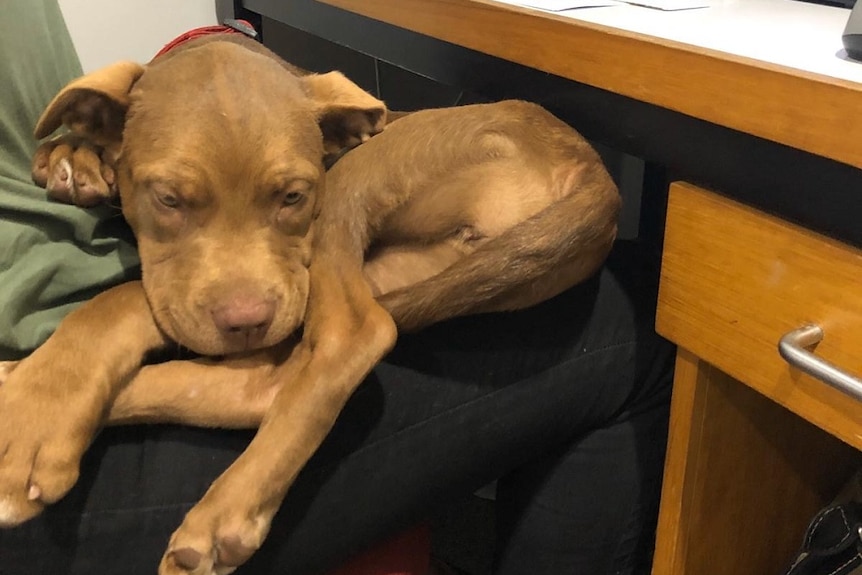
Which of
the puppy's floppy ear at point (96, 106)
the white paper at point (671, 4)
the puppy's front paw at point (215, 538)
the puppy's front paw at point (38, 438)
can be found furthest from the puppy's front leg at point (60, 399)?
the white paper at point (671, 4)

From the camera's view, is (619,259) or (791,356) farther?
(619,259)

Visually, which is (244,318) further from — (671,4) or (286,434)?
(671,4)

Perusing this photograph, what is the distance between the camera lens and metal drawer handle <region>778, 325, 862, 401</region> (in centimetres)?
71

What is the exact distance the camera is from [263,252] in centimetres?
99

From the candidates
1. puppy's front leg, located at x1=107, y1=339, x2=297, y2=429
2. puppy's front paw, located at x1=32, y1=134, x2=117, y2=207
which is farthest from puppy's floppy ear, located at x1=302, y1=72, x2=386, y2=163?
puppy's front leg, located at x1=107, y1=339, x2=297, y2=429

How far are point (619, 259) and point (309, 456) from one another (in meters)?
0.54

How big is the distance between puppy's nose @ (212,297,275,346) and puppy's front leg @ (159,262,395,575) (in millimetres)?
48

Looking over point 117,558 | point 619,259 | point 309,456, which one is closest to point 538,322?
point 619,259

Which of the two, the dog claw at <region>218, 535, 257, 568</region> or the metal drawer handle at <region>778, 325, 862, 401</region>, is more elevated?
the metal drawer handle at <region>778, 325, 862, 401</region>

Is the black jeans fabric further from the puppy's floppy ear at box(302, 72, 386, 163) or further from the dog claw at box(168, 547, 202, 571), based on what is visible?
the puppy's floppy ear at box(302, 72, 386, 163)

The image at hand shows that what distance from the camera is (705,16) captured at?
106 cm

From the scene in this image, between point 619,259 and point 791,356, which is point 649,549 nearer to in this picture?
point 619,259

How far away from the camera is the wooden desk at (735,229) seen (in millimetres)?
739

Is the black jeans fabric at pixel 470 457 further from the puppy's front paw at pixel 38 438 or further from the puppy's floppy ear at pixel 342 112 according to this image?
the puppy's floppy ear at pixel 342 112
